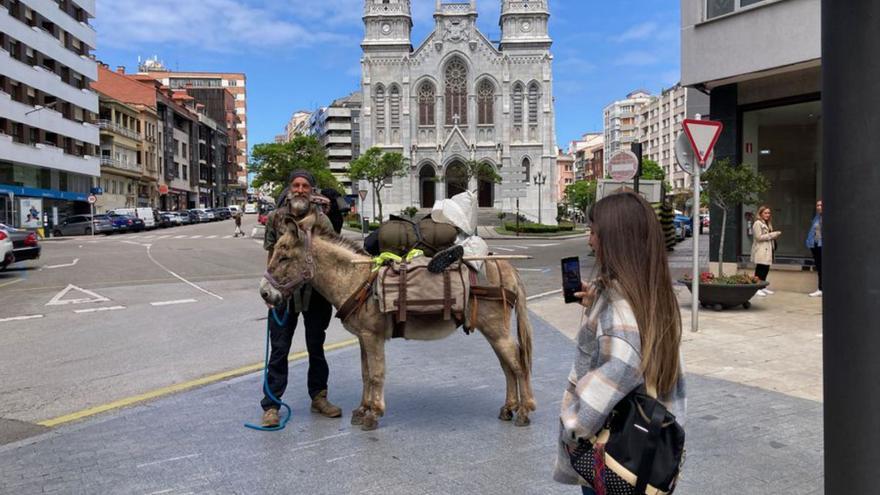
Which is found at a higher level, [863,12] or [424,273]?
A: [863,12]

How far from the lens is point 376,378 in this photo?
471 centimetres

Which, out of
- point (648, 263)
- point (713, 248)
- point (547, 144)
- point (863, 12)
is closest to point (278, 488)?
point (648, 263)

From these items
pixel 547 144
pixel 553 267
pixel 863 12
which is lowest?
pixel 553 267

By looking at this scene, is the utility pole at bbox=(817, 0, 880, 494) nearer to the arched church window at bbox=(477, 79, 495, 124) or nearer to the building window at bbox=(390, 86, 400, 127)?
the building window at bbox=(390, 86, 400, 127)

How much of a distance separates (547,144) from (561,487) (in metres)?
65.4

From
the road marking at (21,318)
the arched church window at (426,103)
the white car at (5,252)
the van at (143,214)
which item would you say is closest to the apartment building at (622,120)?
the arched church window at (426,103)

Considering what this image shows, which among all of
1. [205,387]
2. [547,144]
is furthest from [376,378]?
[547,144]

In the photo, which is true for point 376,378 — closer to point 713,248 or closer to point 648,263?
point 648,263

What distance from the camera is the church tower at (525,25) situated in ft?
222

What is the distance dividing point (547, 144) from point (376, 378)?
6466 cm

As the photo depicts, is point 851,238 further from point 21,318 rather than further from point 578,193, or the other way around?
point 578,193

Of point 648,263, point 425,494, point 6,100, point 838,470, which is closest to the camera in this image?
point 838,470

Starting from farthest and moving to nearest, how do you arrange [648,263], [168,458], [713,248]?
[713,248] → [168,458] → [648,263]

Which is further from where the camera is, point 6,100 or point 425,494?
point 6,100
